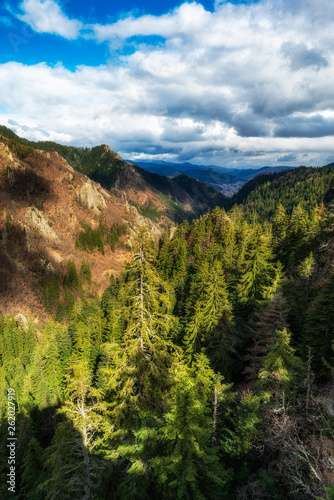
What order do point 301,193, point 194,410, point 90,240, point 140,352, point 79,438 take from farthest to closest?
point 301,193 < point 90,240 < point 79,438 < point 140,352 < point 194,410

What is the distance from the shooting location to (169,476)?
30.1 ft

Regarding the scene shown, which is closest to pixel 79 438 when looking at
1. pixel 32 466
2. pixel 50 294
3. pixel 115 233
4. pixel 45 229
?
pixel 32 466

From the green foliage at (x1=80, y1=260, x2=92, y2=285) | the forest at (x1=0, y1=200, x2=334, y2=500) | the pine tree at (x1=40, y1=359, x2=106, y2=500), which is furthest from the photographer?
the green foliage at (x1=80, y1=260, x2=92, y2=285)

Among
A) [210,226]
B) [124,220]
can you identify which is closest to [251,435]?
[210,226]

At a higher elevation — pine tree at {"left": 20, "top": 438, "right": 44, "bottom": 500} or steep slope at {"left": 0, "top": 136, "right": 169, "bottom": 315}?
steep slope at {"left": 0, "top": 136, "right": 169, "bottom": 315}

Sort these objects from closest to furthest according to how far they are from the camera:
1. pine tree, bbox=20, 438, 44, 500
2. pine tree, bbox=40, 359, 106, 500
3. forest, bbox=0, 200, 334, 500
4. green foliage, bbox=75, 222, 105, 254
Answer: forest, bbox=0, 200, 334, 500, pine tree, bbox=40, 359, 106, 500, pine tree, bbox=20, 438, 44, 500, green foliage, bbox=75, 222, 105, 254

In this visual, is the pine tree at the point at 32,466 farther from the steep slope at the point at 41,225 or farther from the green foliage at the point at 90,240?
the green foliage at the point at 90,240

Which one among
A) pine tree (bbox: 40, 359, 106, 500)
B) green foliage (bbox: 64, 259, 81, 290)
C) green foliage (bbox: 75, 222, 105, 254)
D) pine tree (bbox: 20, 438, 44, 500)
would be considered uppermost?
green foliage (bbox: 75, 222, 105, 254)

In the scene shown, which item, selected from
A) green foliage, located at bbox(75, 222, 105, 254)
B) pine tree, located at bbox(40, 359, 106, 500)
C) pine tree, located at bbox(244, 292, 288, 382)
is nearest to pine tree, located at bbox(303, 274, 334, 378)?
pine tree, located at bbox(244, 292, 288, 382)

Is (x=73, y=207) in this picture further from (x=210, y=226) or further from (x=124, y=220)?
(x=210, y=226)

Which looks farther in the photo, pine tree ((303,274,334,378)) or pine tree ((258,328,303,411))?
pine tree ((303,274,334,378))

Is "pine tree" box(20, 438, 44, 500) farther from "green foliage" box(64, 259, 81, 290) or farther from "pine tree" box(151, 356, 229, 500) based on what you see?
"green foliage" box(64, 259, 81, 290)

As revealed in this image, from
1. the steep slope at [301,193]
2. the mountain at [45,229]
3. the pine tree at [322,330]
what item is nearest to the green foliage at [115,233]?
the mountain at [45,229]

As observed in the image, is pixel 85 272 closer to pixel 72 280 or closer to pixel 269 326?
pixel 72 280
